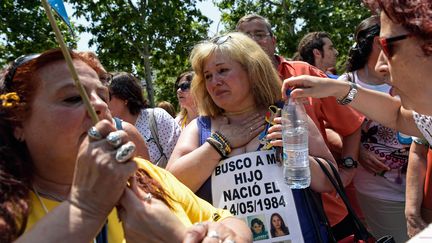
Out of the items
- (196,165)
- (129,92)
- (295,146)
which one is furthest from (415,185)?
(129,92)

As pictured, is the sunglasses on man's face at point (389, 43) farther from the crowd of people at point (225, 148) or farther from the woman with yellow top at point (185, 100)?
the woman with yellow top at point (185, 100)

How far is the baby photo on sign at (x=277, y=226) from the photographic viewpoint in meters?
2.68

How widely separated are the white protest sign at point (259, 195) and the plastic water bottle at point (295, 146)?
0.09 m

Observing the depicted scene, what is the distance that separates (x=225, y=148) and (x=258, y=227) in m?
0.48

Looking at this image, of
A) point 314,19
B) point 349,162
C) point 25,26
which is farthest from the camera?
point 314,19

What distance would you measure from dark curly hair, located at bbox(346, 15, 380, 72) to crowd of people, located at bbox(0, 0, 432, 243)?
0.04ft

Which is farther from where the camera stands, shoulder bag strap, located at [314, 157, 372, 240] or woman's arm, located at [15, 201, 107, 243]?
shoulder bag strap, located at [314, 157, 372, 240]

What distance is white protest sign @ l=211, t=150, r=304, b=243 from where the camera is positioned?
8.82 ft

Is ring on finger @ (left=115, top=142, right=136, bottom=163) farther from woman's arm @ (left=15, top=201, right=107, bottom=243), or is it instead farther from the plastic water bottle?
the plastic water bottle

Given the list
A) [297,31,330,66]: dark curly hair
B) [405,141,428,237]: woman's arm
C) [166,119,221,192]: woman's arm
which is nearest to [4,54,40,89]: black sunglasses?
[166,119,221,192]: woman's arm

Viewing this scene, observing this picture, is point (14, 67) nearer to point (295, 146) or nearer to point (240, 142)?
point (240, 142)

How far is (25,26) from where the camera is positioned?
10188 mm

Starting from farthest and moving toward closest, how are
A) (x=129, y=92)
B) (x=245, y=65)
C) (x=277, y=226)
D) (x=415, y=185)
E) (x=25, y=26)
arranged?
(x=25, y=26)
(x=129, y=92)
(x=415, y=185)
(x=245, y=65)
(x=277, y=226)

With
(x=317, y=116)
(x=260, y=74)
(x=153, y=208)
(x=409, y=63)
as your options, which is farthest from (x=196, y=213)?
(x=317, y=116)
